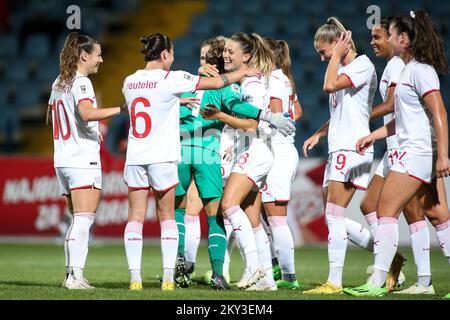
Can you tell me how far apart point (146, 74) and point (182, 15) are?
14.5 m

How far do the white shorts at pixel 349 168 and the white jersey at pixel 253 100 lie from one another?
2.40ft

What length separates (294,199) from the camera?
14.4m

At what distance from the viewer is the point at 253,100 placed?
7.59 m

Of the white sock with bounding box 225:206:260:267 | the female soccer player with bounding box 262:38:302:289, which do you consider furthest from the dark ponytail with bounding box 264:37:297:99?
the white sock with bounding box 225:206:260:267

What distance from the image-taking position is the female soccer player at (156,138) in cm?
719

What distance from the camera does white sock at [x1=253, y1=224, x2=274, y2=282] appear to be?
7639 mm

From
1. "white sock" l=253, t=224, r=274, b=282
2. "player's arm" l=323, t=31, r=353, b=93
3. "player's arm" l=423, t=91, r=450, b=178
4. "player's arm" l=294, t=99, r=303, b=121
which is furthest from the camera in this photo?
"player's arm" l=294, t=99, r=303, b=121

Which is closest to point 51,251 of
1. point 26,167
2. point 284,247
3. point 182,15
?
point 26,167

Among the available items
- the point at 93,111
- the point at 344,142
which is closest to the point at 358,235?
the point at 344,142

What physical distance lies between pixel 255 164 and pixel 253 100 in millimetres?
564

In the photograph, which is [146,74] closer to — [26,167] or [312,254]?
[312,254]

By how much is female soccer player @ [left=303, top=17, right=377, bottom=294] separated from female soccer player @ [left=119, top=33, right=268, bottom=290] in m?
0.87

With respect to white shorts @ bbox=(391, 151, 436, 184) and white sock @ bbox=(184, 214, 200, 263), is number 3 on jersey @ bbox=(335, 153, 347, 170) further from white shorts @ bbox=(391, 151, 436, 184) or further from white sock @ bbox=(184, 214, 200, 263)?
white sock @ bbox=(184, 214, 200, 263)

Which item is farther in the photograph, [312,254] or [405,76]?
[312,254]
